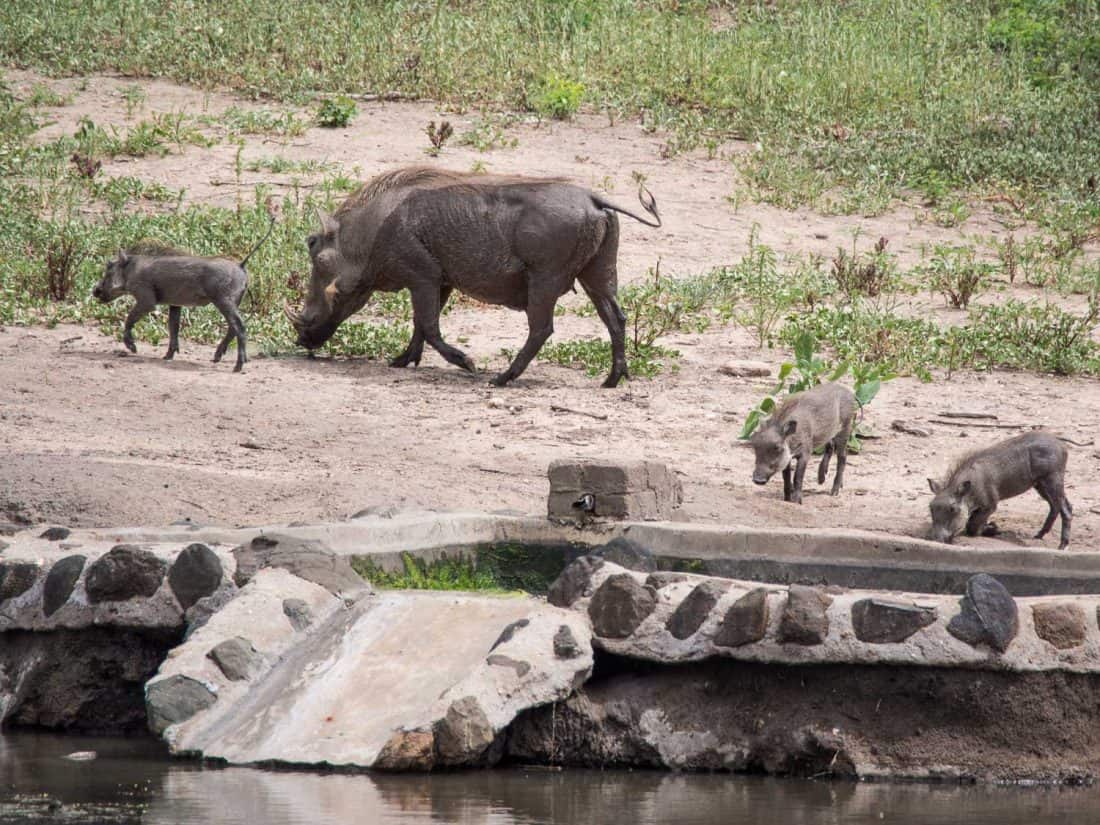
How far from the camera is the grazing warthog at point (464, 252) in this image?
10883mm

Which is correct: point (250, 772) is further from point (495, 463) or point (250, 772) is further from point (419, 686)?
point (495, 463)

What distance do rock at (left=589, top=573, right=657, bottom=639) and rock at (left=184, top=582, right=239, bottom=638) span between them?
1.17 meters

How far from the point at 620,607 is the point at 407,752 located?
791mm

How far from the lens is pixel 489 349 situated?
1182 centimetres

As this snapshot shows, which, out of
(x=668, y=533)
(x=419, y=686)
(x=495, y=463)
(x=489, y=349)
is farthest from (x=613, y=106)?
(x=419, y=686)

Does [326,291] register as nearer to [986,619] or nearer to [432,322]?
[432,322]

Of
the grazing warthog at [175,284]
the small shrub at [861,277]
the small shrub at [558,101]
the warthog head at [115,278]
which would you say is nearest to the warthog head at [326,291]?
the grazing warthog at [175,284]

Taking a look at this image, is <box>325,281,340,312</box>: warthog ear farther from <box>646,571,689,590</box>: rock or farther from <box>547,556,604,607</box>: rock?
<box>646,571,689,590</box>: rock

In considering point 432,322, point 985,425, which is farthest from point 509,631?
point 432,322

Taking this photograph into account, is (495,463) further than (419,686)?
Yes

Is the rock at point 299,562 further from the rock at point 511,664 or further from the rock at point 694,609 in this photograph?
the rock at point 694,609

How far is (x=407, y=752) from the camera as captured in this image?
4.98 meters

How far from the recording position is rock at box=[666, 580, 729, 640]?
519 cm

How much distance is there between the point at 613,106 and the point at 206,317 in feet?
20.2
